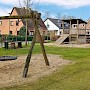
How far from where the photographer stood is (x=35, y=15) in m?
10.6

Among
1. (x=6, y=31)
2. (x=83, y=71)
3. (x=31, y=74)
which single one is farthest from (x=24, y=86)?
(x=6, y=31)

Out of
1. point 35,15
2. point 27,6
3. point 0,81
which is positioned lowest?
point 0,81

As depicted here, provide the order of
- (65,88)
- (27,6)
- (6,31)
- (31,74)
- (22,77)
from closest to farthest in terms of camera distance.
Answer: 1. (65,88)
2. (22,77)
3. (31,74)
4. (27,6)
5. (6,31)

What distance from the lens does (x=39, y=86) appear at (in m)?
7.66

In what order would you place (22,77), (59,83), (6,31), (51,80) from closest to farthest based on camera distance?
1. (59,83)
2. (51,80)
3. (22,77)
4. (6,31)

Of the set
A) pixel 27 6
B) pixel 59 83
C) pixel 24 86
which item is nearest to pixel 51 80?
pixel 59 83

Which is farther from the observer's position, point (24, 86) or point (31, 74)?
point (31, 74)

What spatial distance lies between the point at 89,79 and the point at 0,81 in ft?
9.25

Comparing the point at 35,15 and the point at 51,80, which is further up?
the point at 35,15

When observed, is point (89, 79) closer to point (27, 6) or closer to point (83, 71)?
point (83, 71)

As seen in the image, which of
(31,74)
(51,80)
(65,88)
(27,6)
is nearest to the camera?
(65,88)

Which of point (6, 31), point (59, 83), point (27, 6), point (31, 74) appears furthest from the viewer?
point (6, 31)

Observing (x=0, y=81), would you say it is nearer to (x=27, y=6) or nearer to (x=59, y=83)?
(x=59, y=83)

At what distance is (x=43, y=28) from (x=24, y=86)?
72.8m
